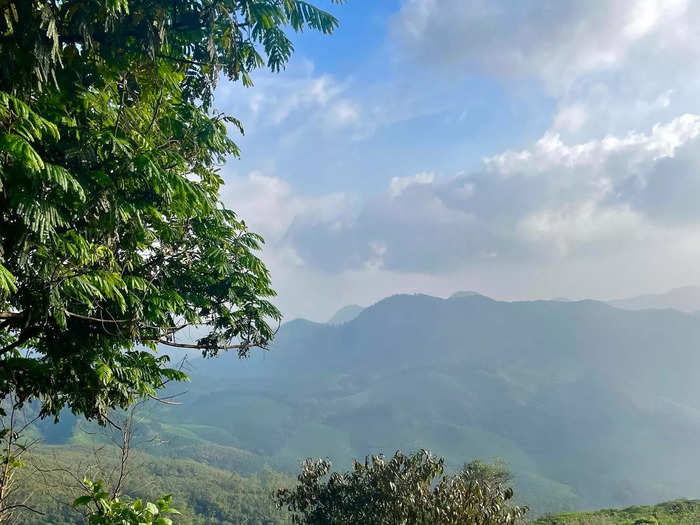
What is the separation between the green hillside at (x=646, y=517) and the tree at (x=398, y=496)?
1632 cm

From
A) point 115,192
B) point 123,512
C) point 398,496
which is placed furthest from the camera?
point 398,496

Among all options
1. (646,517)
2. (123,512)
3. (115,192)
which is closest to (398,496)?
(123,512)

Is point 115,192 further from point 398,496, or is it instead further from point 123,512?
point 398,496

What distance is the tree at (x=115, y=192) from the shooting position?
5.64m

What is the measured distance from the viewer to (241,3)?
7.24m

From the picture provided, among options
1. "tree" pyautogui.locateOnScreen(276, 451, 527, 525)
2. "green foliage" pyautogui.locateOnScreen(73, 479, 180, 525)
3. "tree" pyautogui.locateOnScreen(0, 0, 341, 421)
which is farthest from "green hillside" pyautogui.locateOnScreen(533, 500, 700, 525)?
"green foliage" pyautogui.locateOnScreen(73, 479, 180, 525)

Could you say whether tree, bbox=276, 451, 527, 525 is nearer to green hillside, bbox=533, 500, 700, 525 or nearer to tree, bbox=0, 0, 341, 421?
tree, bbox=0, 0, 341, 421

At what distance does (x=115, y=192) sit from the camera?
625 cm

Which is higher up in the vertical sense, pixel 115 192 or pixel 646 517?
pixel 115 192

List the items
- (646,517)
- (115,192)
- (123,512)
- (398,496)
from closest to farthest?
(123,512), (115,192), (398,496), (646,517)

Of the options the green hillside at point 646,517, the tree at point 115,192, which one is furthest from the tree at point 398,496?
the green hillside at point 646,517

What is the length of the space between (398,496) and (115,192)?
11.1 metres

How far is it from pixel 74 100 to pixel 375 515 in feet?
43.9

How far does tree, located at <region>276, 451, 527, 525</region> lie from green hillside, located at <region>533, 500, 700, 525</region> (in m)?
16.3
